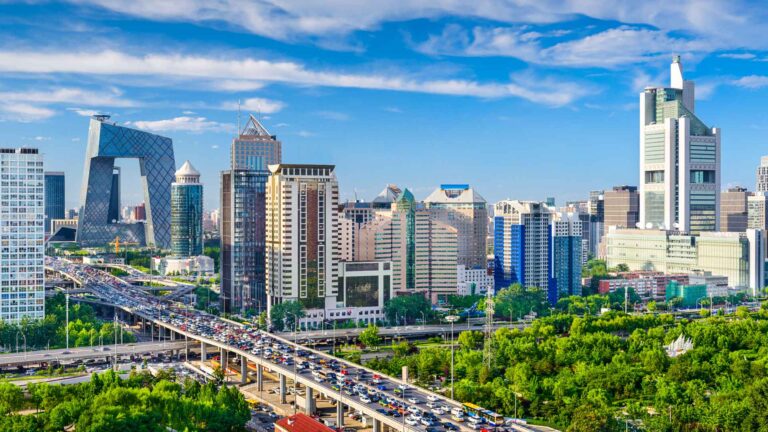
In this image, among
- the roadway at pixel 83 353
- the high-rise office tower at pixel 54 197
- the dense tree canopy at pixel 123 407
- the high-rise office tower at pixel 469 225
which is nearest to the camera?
the dense tree canopy at pixel 123 407

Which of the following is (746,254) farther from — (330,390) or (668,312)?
(330,390)

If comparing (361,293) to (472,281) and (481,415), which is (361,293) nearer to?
(472,281)

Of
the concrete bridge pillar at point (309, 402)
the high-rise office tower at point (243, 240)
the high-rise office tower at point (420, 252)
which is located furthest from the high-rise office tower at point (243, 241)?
the concrete bridge pillar at point (309, 402)

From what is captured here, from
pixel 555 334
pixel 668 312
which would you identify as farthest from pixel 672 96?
pixel 555 334

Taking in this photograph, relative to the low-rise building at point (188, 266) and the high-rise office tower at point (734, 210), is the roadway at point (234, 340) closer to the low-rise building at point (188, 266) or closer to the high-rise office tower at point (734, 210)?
the low-rise building at point (188, 266)

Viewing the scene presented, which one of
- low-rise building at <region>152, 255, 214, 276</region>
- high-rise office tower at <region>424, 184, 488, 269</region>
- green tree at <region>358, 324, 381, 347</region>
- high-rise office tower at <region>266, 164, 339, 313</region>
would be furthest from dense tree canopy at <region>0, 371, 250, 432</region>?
low-rise building at <region>152, 255, 214, 276</region>
